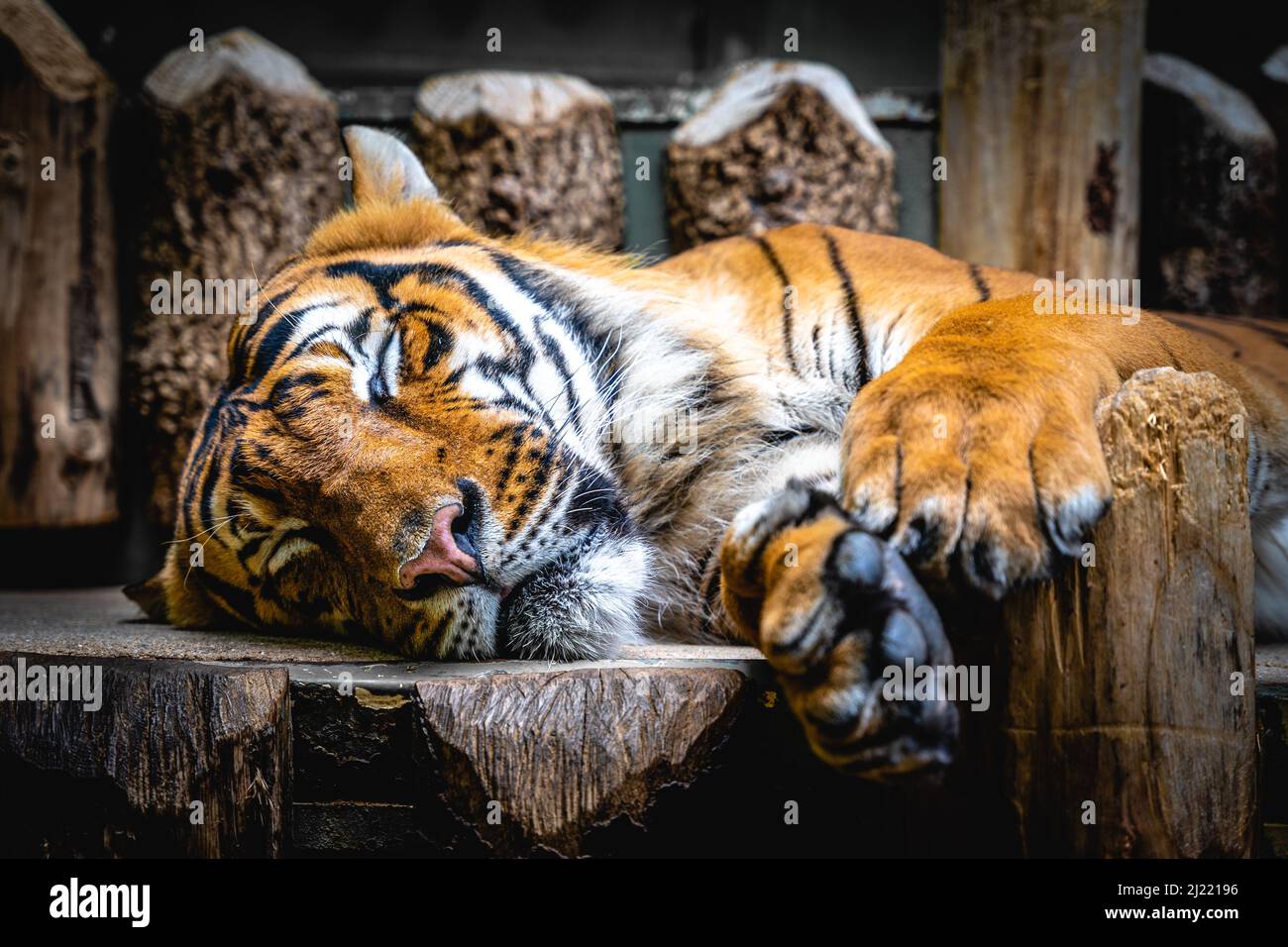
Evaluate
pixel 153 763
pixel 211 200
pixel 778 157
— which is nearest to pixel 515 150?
pixel 778 157

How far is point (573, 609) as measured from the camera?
1354 millimetres

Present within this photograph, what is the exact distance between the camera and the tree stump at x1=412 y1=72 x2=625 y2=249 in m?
2.60

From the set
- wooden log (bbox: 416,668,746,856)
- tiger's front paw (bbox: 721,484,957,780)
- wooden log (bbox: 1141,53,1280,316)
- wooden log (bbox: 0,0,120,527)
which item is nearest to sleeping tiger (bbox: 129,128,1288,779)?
tiger's front paw (bbox: 721,484,957,780)

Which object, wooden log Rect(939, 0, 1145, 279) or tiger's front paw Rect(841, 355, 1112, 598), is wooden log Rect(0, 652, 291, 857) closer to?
tiger's front paw Rect(841, 355, 1112, 598)

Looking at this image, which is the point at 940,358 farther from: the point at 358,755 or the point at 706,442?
the point at 358,755

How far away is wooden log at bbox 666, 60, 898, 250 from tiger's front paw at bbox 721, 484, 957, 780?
181 cm

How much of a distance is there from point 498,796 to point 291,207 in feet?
6.27

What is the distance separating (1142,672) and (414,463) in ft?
2.82

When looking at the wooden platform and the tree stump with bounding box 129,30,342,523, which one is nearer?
the wooden platform

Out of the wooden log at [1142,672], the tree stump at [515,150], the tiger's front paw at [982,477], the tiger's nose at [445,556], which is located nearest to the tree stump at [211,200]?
the tree stump at [515,150]

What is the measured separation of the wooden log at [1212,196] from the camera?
2717mm

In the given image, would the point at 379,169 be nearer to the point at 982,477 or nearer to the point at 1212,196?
the point at 982,477

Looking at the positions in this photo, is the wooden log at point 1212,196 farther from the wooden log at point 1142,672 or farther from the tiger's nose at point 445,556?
the tiger's nose at point 445,556

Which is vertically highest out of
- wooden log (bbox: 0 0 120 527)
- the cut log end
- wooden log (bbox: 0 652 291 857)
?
the cut log end
